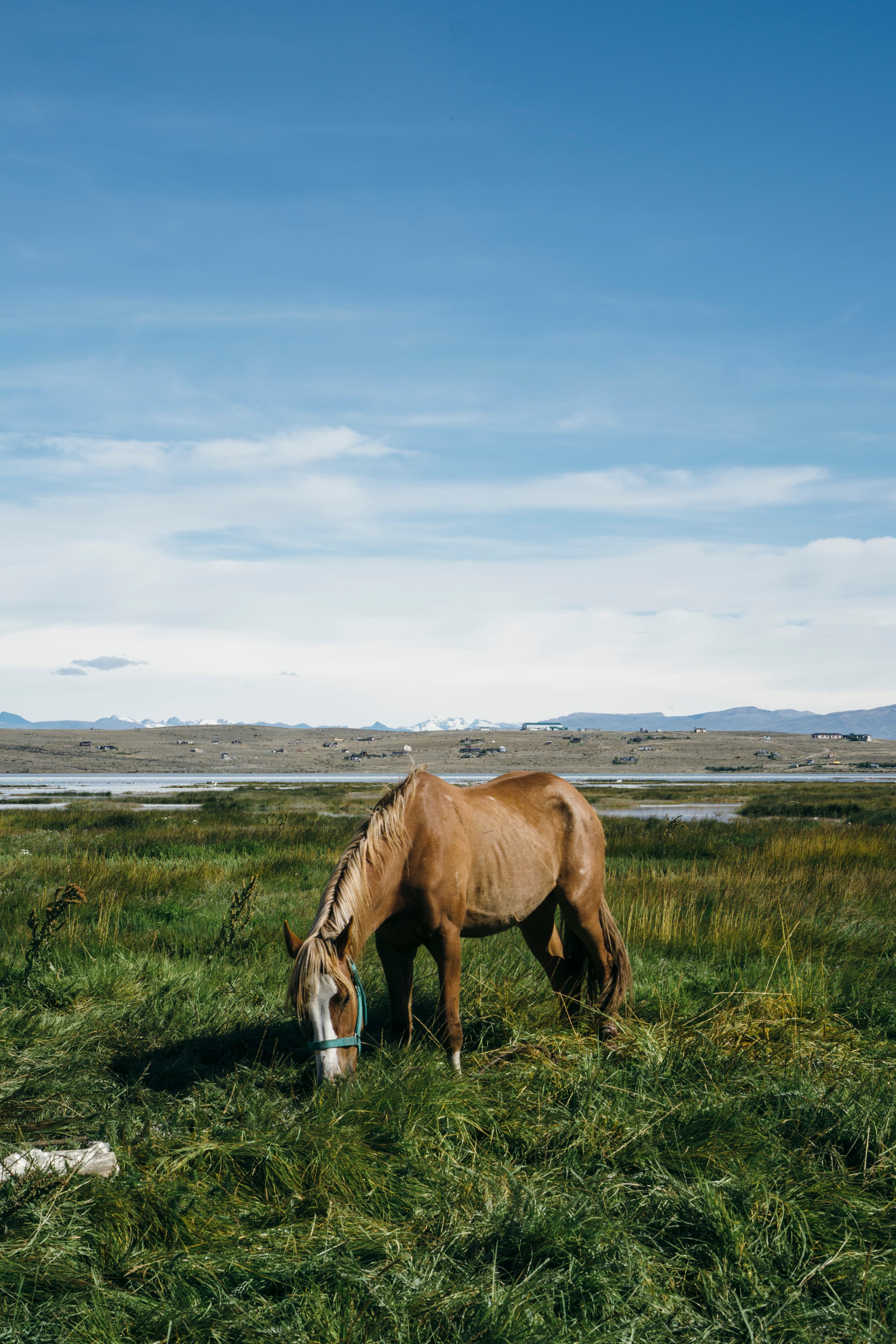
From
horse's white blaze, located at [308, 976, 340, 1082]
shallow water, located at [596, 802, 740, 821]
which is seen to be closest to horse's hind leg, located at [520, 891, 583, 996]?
horse's white blaze, located at [308, 976, 340, 1082]

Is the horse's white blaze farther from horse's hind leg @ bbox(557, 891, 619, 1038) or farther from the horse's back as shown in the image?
horse's hind leg @ bbox(557, 891, 619, 1038)

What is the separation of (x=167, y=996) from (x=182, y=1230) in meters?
3.26

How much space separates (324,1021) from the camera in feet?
13.3

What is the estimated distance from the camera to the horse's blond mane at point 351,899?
13.4ft

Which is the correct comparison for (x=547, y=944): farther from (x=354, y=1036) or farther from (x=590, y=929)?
(x=354, y=1036)

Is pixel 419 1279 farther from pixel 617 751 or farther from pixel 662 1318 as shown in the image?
pixel 617 751

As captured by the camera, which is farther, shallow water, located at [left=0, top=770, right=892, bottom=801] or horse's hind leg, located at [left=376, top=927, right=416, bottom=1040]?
shallow water, located at [left=0, top=770, right=892, bottom=801]

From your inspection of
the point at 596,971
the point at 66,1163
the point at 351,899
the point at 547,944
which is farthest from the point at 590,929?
the point at 66,1163

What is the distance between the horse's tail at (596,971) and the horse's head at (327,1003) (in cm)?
236

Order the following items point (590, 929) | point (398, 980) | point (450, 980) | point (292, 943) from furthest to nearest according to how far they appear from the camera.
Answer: point (590, 929) < point (398, 980) < point (450, 980) < point (292, 943)

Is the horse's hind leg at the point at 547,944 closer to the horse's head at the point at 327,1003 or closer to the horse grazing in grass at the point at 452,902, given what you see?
the horse grazing in grass at the point at 452,902

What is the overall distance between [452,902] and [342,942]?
39.2 inches

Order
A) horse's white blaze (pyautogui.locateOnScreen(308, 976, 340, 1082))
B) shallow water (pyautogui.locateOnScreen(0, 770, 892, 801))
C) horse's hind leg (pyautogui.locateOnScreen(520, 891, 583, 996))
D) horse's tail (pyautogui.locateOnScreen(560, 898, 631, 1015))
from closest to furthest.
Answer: horse's white blaze (pyautogui.locateOnScreen(308, 976, 340, 1082)), horse's tail (pyautogui.locateOnScreen(560, 898, 631, 1015)), horse's hind leg (pyautogui.locateOnScreen(520, 891, 583, 996)), shallow water (pyautogui.locateOnScreen(0, 770, 892, 801))

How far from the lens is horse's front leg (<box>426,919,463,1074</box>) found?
4.90 metres
